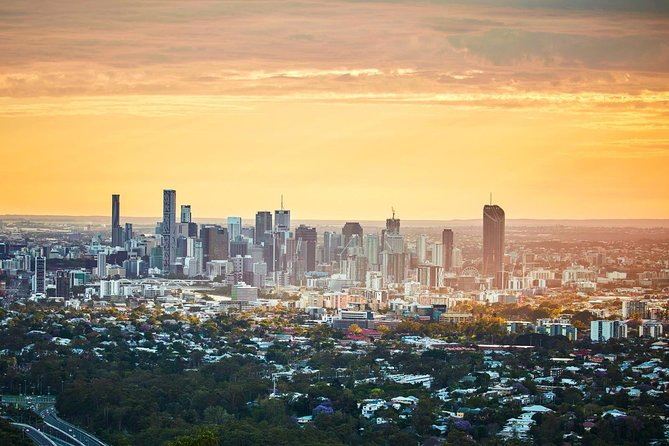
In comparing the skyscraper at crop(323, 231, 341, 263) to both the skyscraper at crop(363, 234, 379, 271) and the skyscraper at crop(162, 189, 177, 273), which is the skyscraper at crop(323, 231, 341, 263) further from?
the skyscraper at crop(162, 189, 177, 273)

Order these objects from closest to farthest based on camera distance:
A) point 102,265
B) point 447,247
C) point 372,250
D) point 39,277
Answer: point 39,277 → point 102,265 → point 447,247 → point 372,250

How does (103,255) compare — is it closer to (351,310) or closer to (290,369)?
(351,310)

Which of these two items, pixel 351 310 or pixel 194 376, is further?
pixel 351 310

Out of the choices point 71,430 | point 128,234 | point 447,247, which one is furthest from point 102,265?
point 71,430

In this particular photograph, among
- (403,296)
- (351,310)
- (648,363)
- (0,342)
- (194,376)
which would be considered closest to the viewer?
(194,376)

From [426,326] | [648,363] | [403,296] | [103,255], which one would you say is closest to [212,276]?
[103,255]

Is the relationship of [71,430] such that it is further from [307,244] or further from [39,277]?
[307,244]
